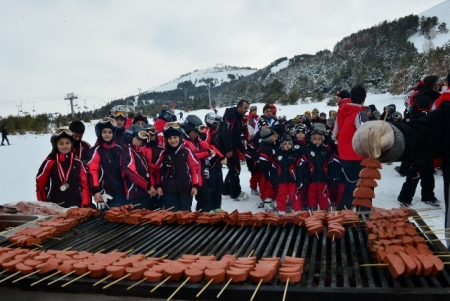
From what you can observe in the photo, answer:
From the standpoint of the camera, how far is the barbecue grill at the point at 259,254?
1.83 m

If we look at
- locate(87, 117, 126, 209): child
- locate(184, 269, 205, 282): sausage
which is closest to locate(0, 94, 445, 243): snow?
locate(184, 269, 205, 282): sausage

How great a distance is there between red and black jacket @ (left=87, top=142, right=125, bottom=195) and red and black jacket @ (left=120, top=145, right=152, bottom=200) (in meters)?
0.15

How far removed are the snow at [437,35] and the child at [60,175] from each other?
38.3 meters

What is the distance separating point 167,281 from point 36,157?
58.0 ft

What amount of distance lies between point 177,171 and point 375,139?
3.83 meters

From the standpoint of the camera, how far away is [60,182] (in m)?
4.90

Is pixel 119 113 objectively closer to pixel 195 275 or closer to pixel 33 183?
pixel 195 275

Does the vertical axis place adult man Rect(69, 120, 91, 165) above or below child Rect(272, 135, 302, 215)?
above

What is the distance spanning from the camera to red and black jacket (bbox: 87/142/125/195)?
18.0ft

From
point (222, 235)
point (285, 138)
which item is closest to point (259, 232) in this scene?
point (222, 235)

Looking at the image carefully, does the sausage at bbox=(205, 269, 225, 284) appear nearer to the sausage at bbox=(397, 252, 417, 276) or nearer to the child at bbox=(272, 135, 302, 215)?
the sausage at bbox=(397, 252, 417, 276)

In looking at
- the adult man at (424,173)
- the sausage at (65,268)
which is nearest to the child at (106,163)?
the sausage at (65,268)

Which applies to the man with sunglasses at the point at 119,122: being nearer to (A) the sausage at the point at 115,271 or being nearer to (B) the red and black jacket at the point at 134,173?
(B) the red and black jacket at the point at 134,173

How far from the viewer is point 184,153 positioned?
215 inches
